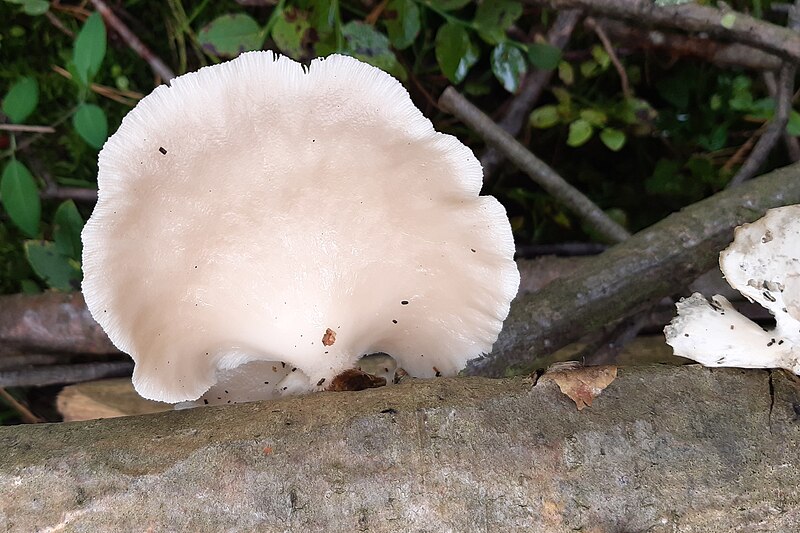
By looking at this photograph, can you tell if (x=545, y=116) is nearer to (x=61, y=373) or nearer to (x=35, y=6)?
(x=35, y=6)

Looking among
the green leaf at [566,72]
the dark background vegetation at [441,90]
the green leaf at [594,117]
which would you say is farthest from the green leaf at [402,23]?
the green leaf at [594,117]

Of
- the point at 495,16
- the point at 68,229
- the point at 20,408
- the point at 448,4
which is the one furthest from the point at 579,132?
the point at 20,408

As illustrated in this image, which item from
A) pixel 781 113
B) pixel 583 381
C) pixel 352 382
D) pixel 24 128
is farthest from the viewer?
pixel 24 128

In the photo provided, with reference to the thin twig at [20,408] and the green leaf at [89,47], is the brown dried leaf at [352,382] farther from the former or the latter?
the thin twig at [20,408]

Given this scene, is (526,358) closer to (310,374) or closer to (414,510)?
(310,374)

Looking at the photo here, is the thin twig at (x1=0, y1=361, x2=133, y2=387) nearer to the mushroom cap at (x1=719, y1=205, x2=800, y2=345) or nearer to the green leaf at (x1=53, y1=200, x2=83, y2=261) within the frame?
the green leaf at (x1=53, y1=200, x2=83, y2=261)

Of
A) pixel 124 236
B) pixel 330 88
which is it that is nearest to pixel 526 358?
pixel 330 88

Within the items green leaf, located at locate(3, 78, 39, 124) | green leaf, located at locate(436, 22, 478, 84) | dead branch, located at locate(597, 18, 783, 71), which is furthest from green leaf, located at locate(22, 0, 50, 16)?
dead branch, located at locate(597, 18, 783, 71)
